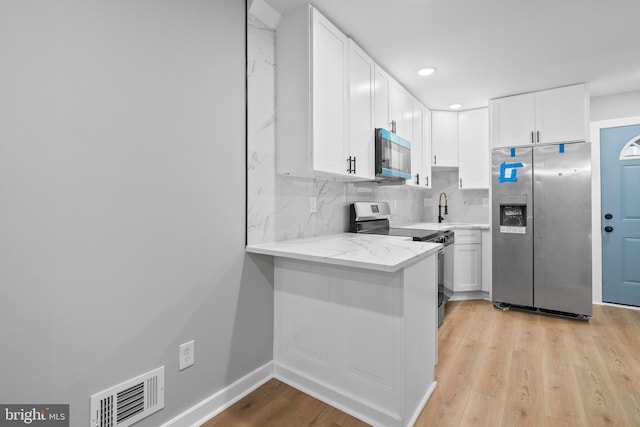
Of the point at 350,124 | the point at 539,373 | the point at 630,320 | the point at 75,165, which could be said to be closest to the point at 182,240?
the point at 75,165

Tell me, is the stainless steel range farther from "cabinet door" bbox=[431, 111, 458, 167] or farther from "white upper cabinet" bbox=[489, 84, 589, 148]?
"white upper cabinet" bbox=[489, 84, 589, 148]

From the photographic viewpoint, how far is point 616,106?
349cm

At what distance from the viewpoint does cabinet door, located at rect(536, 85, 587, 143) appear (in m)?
3.13

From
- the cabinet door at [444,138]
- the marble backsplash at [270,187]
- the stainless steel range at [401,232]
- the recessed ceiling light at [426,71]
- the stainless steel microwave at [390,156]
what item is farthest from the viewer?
the cabinet door at [444,138]

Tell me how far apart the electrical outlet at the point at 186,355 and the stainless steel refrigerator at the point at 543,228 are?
11.0 feet

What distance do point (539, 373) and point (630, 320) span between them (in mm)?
1922

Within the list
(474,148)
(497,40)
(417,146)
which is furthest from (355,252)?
(474,148)

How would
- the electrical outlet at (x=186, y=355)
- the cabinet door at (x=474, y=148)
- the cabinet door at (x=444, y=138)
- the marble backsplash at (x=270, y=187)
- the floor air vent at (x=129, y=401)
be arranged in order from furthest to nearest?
the cabinet door at (x=444, y=138) → the cabinet door at (x=474, y=148) → the marble backsplash at (x=270, y=187) → the electrical outlet at (x=186, y=355) → the floor air vent at (x=129, y=401)

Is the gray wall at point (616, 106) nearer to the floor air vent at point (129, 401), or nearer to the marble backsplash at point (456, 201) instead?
the marble backsplash at point (456, 201)

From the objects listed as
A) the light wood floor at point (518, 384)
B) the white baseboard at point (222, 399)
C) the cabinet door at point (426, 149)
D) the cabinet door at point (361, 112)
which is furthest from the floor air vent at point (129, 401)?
the cabinet door at point (426, 149)

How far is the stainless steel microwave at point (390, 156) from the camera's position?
100 inches

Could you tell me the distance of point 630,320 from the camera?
10.2 feet

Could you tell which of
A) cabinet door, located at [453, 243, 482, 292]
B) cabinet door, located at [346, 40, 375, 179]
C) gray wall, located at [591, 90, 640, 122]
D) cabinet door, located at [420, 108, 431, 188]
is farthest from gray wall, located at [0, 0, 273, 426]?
gray wall, located at [591, 90, 640, 122]

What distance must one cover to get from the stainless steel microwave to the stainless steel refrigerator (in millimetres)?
1406
